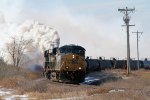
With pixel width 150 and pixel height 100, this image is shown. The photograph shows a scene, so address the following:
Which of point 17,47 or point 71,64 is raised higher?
point 17,47

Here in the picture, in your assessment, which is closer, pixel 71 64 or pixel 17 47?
pixel 71 64

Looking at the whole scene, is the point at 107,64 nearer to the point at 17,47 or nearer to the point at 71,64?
the point at 17,47

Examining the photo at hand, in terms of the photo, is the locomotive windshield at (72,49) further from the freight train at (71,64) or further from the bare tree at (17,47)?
the bare tree at (17,47)

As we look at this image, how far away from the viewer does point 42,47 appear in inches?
3410

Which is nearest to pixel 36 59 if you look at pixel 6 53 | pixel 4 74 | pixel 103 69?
pixel 6 53

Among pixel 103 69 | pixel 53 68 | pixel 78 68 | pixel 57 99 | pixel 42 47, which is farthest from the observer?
pixel 42 47

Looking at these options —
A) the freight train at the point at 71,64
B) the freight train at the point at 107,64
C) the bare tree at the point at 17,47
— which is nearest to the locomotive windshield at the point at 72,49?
the freight train at the point at 71,64

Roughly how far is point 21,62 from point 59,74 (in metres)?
49.5

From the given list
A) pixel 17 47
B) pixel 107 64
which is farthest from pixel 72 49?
pixel 17 47

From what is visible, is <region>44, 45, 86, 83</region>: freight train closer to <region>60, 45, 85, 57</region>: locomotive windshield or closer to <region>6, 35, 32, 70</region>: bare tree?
<region>60, 45, 85, 57</region>: locomotive windshield

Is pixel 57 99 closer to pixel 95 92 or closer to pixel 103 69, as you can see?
pixel 95 92

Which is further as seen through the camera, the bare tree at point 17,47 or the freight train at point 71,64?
the bare tree at point 17,47

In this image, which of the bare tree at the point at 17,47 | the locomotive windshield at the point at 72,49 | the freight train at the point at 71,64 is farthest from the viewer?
the bare tree at the point at 17,47

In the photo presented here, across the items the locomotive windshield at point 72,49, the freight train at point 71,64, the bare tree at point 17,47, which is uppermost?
the bare tree at point 17,47
